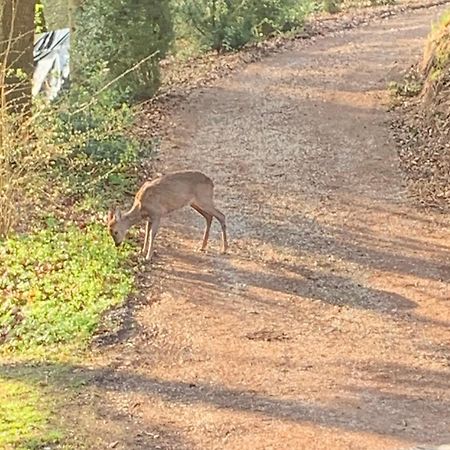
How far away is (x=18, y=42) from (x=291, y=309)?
19.6 feet

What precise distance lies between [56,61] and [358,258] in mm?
10001

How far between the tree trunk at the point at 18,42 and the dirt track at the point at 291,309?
2138 mm

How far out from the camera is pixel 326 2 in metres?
25.3

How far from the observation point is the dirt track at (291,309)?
655 cm

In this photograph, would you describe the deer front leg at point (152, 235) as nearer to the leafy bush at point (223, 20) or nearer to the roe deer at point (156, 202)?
the roe deer at point (156, 202)

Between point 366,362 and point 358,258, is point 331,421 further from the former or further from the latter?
point 358,258

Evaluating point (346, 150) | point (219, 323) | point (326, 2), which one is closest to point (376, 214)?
point (346, 150)

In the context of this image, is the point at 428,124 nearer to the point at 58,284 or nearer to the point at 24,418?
the point at 58,284

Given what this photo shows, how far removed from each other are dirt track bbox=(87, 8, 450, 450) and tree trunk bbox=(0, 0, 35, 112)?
2.14 metres

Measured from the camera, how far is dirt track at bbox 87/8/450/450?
6551mm

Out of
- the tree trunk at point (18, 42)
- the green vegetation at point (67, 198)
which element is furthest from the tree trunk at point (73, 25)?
the tree trunk at point (18, 42)

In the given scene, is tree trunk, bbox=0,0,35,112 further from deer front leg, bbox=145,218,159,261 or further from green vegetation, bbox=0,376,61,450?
green vegetation, bbox=0,376,61,450

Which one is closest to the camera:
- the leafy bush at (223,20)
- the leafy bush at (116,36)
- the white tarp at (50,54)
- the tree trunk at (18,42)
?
the tree trunk at (18,42)

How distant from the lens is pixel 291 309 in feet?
28.3
